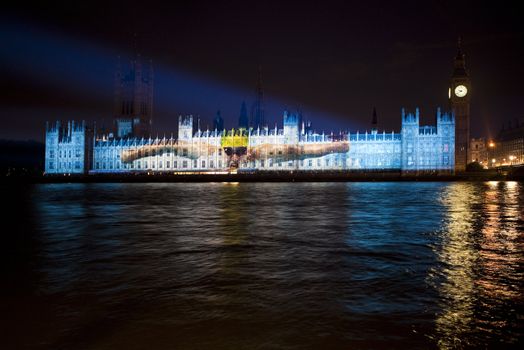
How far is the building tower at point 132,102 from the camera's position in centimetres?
11081

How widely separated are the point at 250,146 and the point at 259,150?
2171 millimetres

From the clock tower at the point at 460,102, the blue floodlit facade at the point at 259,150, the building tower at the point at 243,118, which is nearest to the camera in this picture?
the blue floodlit facade at the point at 259,150

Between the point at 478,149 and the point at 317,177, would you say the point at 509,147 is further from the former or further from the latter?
the point at 317,177

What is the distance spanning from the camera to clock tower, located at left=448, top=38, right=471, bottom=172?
88125mm

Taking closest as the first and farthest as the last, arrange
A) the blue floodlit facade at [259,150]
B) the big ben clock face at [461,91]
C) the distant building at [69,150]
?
the blue floodlit facade at [259,150] → the big ben clock face at [461,91] → the distant building at [69,150]

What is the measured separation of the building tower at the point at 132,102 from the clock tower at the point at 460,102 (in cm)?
7194

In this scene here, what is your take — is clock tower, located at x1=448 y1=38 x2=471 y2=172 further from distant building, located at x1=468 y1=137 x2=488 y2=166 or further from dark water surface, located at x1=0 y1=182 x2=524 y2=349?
dark water surface, located at x1=0 y1=182 x2=524 y2=349

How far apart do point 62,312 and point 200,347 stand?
249 centimetres

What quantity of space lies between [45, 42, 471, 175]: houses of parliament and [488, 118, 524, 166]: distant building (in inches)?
1470

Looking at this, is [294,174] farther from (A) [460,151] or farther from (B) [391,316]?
(B) [391,316]

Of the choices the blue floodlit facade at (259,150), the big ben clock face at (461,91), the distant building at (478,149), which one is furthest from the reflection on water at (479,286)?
the distant building at (478,149)

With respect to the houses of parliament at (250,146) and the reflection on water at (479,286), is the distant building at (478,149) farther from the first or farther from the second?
the reflection on water at (479,286)

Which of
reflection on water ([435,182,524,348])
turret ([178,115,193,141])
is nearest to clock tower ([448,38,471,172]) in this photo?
turret ([178,115,193,141])

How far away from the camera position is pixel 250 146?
93750 millimetres
